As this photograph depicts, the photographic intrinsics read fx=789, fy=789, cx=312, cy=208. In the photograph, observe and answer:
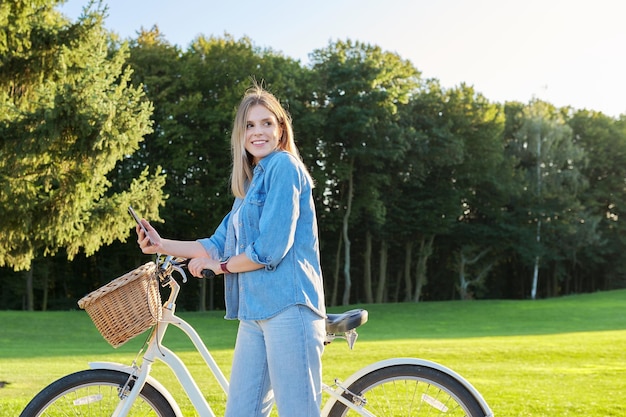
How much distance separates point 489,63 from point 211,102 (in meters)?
11.2

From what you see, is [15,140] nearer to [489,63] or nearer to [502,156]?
[489,63]

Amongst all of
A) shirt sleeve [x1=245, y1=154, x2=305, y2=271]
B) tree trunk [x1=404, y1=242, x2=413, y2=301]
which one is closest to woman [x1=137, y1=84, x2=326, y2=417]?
shirt sleeve [x1=245, y1=154, x2=305, y2=271]

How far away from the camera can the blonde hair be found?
325 centimetres

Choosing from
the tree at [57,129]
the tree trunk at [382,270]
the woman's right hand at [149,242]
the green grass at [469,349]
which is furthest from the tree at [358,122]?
the woman's right hand at [149,242]

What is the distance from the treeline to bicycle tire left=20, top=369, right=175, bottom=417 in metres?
20.7

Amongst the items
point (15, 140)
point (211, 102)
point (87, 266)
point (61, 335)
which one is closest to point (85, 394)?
point (15, 140)

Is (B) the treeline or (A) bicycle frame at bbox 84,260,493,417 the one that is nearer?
(A) bicycle frame at bbox 84,260,493,417

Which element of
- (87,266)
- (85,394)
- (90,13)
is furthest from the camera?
(87,266)

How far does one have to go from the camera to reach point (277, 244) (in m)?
2.97

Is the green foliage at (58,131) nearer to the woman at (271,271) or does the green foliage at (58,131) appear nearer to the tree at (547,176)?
the woman at (271,271)

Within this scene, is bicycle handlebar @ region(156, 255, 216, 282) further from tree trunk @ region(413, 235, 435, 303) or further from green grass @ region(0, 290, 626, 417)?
tree trunk @ region(413, 235, 435, 303)

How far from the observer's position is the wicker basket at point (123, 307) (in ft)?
10.2

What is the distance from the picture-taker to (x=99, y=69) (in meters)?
11.5

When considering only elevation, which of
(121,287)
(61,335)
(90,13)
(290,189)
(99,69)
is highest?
(90,13)
